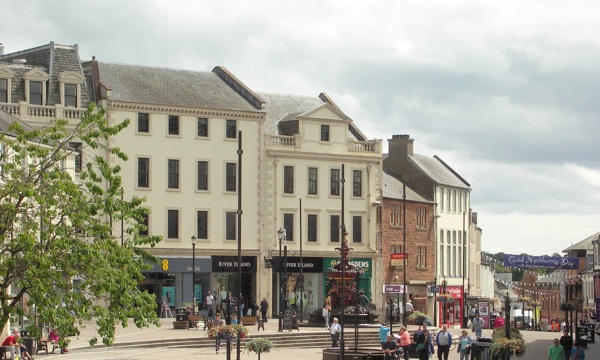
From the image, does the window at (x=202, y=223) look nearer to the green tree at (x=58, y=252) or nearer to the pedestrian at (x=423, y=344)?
the pedestrian at (x=423, y=344)

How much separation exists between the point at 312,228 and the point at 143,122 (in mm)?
13379

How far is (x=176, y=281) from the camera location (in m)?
76.3

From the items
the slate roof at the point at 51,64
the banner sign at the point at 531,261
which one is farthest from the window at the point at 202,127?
the banner sign at the point at 531,261

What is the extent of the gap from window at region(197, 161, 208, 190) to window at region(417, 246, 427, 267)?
2222cm

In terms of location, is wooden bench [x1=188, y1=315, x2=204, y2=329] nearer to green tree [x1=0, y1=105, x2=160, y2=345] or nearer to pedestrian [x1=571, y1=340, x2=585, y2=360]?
pedestrian [x1=571, y1=340, x2=585, y2=360]

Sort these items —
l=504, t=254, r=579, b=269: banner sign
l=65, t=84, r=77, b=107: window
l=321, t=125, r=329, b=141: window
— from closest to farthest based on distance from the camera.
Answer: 1. l=504, t=254, r=579, b=269: banner sign
2. l=65, t=84, r=77, b=107: window
3. l=321, t=125, r=329, b=141: window

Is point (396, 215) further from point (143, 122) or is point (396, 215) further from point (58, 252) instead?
point (58, 252)

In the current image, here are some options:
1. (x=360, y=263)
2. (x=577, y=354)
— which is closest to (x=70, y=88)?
(x=360, y=263)

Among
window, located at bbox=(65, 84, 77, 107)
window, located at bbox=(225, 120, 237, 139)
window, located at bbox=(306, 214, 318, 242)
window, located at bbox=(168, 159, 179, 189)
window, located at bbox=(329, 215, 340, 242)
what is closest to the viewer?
window, located at bbox=(65, 84, 77, 107)

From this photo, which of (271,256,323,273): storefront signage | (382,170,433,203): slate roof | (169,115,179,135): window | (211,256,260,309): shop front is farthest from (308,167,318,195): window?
(169,115,179,135): window

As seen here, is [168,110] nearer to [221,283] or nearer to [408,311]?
[221,283]

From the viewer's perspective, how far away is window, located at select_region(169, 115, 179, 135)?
76.9 meters

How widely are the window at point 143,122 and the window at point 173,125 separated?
57.4 inches

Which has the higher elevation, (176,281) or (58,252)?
(58,252)
